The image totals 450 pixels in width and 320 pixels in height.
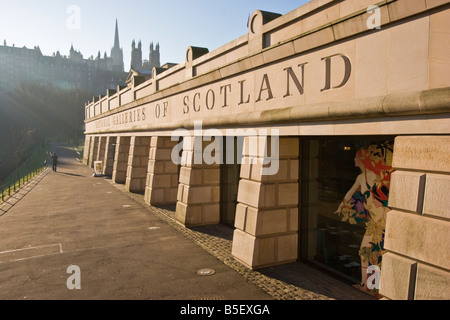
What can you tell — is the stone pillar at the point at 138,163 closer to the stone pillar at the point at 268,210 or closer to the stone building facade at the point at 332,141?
the stone building facade at the point at 332,141

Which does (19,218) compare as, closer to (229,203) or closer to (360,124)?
(229,203)

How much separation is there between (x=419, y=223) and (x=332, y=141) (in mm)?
3495

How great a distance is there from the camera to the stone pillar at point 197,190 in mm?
12055

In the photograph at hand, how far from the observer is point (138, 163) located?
19781 millimetres

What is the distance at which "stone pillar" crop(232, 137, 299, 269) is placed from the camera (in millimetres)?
8109

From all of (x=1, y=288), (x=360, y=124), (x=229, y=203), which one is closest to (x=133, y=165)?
(x=229, y=203)

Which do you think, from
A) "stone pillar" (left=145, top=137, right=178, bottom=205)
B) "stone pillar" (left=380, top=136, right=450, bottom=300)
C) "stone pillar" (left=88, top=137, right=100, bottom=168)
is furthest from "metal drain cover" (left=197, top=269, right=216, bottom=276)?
"stone pillar" (left=88, top=137, right=100, bottom=168)

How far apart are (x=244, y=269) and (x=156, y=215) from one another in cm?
678

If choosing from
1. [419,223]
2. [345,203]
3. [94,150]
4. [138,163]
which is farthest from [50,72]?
[419,223]

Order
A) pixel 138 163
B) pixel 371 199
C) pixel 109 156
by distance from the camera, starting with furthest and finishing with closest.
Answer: pixel 109 156
pixel 138 163
pixel 371 199

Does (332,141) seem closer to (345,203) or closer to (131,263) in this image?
(345,203)

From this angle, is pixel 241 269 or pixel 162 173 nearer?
pixel 241 269

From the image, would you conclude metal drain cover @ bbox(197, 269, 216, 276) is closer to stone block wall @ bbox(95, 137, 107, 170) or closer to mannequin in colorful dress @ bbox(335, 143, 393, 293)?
mannequin in colorful dress @ bbox(335, 143, 393, 293)

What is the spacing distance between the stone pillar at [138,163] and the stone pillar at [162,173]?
3704 mm
